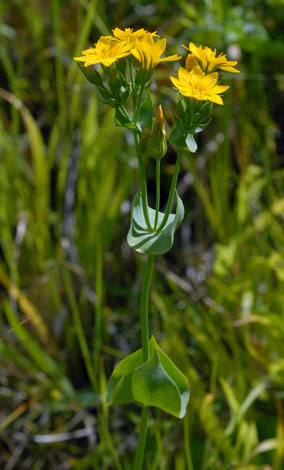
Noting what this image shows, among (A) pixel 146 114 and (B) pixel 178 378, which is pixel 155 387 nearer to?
(B) pixel 178 378

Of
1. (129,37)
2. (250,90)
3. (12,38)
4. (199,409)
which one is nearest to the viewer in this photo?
(129,37)

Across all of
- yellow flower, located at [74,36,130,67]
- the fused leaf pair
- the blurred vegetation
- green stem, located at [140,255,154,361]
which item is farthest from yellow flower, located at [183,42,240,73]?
the blurred vegetation

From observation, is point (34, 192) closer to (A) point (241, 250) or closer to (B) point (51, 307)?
(B) point (51, 307)

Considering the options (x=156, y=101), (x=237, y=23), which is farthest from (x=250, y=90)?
(x=156, y=101)

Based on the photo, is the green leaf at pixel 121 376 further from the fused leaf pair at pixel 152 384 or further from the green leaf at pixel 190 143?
the green leaf at pixel 190 143

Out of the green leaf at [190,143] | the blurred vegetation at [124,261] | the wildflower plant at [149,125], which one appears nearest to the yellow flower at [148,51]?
the wildflower plant at [149,125]

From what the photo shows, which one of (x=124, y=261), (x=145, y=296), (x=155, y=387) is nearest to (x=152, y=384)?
(x=155, y=387)

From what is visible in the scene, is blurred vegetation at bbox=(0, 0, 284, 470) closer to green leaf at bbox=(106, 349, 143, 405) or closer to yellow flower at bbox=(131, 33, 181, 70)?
green leaf at bbox=(106, 349, 143, 405)
